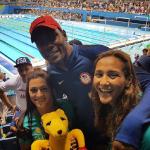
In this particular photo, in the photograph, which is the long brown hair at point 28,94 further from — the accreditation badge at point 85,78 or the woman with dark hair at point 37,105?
the accreditation badge at point 85,78

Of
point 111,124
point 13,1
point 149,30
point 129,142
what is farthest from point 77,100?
point 13,1

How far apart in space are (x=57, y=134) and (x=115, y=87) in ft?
1.98

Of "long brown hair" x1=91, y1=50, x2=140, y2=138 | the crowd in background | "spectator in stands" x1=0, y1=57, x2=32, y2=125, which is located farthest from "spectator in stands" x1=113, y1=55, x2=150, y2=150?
the crowd in background

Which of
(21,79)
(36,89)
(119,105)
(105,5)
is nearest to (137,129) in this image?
(119,105)

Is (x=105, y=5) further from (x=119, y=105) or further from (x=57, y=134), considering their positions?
(x=119, y=105)

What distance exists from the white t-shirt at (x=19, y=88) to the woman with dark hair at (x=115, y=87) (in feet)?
4.76

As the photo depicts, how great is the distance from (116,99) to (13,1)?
36.5 metres

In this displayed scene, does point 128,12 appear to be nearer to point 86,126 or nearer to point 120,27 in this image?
point 120,27

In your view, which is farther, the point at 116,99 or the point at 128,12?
the point at 128,12

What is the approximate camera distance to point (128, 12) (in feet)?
76.1

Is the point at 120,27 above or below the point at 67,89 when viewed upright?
below

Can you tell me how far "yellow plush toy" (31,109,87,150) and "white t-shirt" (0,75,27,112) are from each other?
0.91 metres

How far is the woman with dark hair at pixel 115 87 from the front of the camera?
155 cm

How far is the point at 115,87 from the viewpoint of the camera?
157 centimetres
